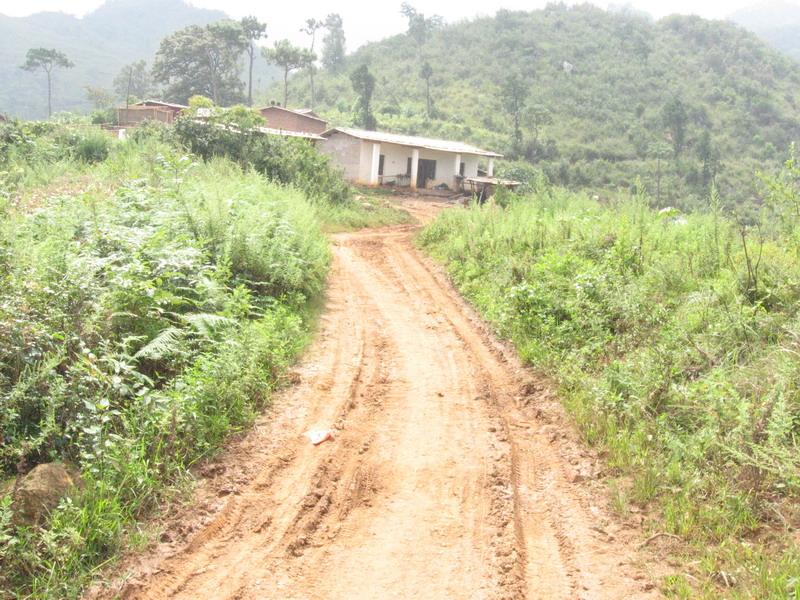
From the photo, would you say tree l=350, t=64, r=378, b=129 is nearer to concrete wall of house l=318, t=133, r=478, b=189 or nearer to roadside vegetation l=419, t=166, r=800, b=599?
concrete wall of house l=318, t=133, r=478, b=189

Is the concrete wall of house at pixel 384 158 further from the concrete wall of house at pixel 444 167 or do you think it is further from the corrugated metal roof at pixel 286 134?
the corrugated metal roof at pixel 286 134

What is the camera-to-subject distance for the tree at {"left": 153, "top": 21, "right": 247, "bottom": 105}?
214ft

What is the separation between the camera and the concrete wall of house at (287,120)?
140 ft

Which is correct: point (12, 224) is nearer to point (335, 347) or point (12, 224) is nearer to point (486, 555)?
point (335, 347)

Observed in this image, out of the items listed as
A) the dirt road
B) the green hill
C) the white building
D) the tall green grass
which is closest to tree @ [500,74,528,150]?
the white building

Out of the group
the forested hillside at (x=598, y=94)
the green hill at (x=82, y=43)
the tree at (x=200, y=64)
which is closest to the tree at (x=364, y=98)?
the forested hillside at (x=598, y=94)

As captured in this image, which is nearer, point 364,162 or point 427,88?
point 364,162

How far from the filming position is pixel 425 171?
36938 millimetres

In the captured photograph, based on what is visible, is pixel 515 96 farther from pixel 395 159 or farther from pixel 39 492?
pixel 39 492

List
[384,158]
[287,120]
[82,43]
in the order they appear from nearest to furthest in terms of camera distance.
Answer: [384,158], [287,120], [82,43]

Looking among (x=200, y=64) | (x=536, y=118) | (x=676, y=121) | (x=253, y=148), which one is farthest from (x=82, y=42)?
(x=253, y=148)

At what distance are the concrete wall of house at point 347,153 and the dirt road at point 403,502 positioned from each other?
89.1 ft

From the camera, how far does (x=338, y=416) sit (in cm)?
605

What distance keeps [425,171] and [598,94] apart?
42874 millimetres
